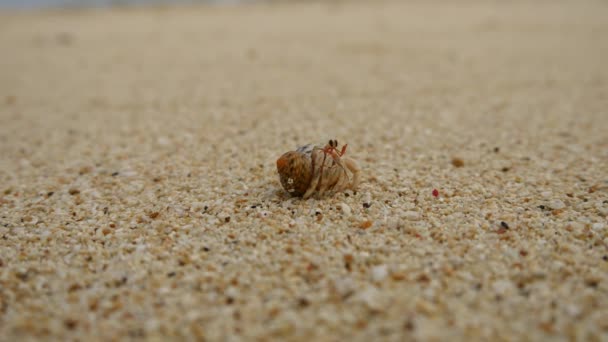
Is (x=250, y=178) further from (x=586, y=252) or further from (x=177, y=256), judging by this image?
(x=586, y=252)

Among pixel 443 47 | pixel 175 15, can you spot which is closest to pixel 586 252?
pixel 443 47

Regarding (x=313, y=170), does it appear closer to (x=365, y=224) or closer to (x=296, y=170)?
(x=296, y=170)

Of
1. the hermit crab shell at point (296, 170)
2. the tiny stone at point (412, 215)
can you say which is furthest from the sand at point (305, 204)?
the hermit crab shell at point (296, 170)

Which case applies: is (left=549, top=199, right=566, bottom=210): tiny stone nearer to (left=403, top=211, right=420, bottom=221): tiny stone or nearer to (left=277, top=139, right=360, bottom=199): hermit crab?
(left=403, top=211, right=420, bottom=221): tiny stone

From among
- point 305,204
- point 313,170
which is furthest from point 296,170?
point 305,204

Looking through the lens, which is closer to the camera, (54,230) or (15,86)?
(54,230)

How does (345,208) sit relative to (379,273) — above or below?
above

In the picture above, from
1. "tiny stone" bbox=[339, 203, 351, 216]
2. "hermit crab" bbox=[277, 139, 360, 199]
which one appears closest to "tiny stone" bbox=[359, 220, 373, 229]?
"tiny stone" bbox=[339, 203, 351, 216]
